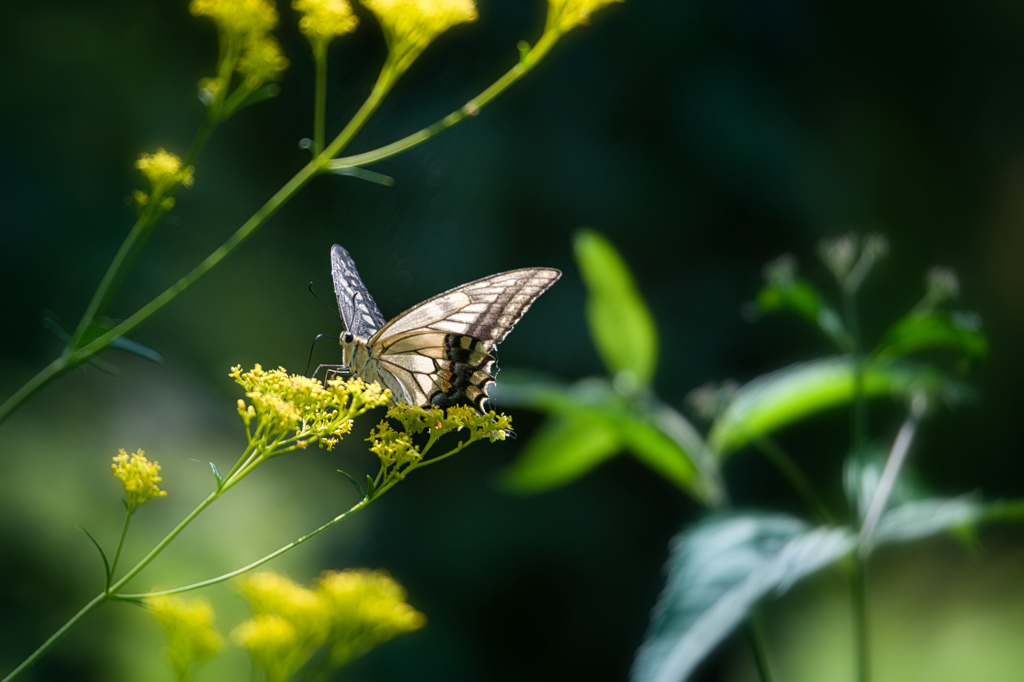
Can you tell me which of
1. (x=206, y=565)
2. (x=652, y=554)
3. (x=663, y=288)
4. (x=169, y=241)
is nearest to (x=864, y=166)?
(x=663, y=288)

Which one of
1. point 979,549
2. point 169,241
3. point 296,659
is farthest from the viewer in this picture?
point 169,241

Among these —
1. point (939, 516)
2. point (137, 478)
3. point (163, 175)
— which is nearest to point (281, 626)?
point (137, 478)

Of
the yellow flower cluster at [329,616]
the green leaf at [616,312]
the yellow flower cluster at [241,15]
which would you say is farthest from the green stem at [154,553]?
the green leaf at [616,312]

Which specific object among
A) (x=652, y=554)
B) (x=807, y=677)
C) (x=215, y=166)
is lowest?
(x=807, y=677)

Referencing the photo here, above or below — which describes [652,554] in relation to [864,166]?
below

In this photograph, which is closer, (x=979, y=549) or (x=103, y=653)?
(x=979, y=549)

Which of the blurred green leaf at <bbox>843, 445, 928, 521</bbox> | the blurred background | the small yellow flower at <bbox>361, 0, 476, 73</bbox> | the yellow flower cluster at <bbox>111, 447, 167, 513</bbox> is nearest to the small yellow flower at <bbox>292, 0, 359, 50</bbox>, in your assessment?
the small yellow flower at <bbox>361, 0, 476, 73</bbox>

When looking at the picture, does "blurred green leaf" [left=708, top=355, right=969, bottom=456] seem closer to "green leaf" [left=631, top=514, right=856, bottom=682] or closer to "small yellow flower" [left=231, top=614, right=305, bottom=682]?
"green leaf" [left=631, top=514, right=856, bottom=682]

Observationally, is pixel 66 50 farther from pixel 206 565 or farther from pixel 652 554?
pixel 652 554

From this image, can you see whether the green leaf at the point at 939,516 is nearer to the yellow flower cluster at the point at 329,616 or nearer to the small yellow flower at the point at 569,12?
the yellow flower cluster at the point at 329,616
